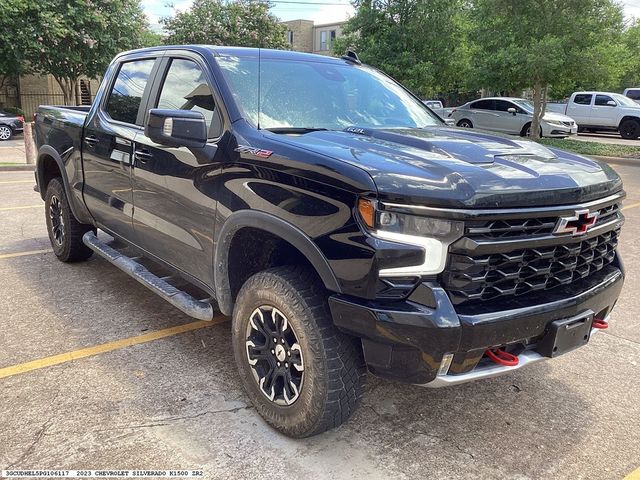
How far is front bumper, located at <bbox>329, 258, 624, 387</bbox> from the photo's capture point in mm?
2266

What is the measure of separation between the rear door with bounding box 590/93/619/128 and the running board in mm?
23311

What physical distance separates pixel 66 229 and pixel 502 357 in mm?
4204

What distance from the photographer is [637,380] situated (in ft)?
11.5

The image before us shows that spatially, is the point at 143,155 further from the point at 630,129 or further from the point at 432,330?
the point at 630,129

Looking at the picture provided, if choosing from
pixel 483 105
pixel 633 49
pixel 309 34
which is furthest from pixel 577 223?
pixel 309 34

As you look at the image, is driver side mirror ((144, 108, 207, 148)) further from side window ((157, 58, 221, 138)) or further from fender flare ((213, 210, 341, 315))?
fender flare ((213, 210, 341, 315))

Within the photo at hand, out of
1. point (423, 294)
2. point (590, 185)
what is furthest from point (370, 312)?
point (590, 185)

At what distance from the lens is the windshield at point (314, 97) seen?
3.25 m

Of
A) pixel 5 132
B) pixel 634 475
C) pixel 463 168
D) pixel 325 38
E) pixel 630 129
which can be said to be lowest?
pixel 5 132

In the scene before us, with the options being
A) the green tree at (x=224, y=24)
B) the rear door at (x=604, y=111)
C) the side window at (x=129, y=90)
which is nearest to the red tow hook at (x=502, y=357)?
the side window at (x=129, y=90)

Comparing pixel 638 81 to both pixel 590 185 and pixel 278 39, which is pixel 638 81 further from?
pixel 590 185

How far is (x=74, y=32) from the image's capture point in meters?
20.3

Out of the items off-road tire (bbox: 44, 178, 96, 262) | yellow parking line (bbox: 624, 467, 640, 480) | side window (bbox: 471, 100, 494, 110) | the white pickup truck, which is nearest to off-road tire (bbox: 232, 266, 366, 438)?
yellow parking line (bbox: 624, 467, 640, 480)

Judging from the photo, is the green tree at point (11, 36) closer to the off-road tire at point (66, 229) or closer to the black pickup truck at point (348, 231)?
the off-road tire at point (66, 229)
